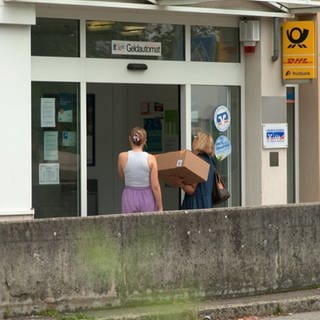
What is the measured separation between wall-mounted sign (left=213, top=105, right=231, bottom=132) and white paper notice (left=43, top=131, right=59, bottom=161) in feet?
8.41

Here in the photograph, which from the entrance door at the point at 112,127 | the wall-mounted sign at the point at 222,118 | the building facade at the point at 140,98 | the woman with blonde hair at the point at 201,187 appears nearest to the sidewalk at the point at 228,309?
the woman with blonde hair at the point at 201,187

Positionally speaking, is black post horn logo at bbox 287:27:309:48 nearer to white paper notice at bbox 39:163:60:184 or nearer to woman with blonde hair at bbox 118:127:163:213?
woman with blonde hair at bbox 118:127:163:213

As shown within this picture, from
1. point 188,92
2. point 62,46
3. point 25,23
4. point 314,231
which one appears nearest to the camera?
point 314,231

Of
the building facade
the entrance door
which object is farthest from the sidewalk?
the entrance door

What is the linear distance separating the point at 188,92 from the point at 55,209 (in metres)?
2.55

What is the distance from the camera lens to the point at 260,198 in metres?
12.5

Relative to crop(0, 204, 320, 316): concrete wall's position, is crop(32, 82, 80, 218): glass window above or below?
above

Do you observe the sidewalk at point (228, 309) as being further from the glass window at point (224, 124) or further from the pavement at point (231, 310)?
the glass window at point (224, 124)

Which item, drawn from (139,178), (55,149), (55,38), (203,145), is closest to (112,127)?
(55,149)

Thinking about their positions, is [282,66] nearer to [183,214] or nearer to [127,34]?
[127,34]

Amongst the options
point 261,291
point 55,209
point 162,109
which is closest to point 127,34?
point 162,109

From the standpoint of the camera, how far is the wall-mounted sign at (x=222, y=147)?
12594 mm

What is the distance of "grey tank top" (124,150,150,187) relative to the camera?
32.4ft

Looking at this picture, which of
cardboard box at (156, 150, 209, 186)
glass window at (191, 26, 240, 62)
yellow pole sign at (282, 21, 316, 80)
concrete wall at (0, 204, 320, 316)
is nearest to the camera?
concrete wall at (0, 204, 320, 316)
